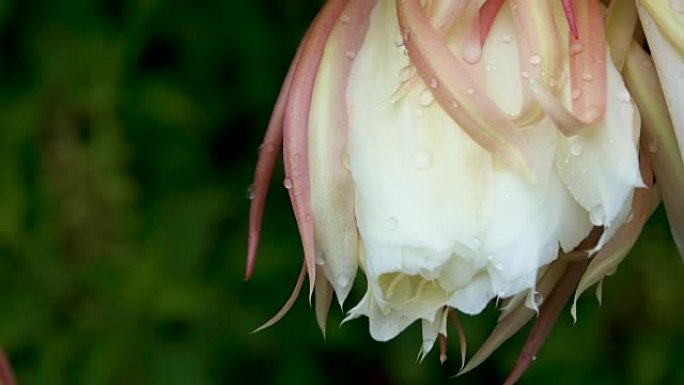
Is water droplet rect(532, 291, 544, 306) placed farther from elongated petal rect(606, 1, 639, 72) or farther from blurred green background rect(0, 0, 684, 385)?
blurred green background rect(0, 0, 684, 385)

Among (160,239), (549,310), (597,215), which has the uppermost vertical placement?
(597,215)

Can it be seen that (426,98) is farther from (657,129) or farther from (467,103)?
(657,129)

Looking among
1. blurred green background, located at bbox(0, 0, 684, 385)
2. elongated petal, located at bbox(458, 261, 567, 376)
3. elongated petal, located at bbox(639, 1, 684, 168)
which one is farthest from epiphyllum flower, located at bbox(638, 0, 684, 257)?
blurred green background, located at bbox(0, 0, 684, 385)

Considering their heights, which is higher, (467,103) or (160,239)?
(467,103)

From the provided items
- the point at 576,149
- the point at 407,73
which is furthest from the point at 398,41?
the point at 576,149

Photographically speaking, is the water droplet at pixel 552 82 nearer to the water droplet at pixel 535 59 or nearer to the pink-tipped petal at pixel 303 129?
the water droplet at pixel 535 59

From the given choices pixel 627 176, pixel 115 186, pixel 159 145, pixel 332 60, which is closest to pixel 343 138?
pixel 332 60

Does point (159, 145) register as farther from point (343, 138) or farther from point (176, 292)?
point (343, 138)
